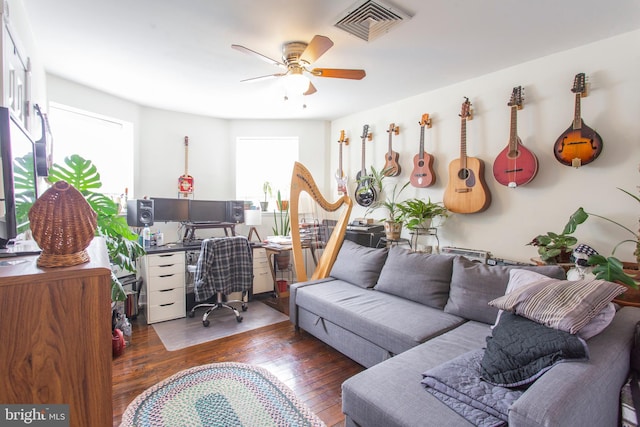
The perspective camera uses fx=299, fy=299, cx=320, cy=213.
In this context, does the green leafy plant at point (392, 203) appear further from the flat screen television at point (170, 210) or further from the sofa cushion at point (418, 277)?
the flat screen television at point (170, 210)

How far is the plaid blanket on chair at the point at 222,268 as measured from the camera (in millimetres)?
2912

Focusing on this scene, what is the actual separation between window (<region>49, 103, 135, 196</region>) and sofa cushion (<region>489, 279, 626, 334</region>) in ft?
13.2

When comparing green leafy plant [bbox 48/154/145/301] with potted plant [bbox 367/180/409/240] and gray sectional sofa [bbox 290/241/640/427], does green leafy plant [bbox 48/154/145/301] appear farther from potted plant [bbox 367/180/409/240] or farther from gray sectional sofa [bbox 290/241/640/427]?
potted plant [bbox 367/180/409/240]

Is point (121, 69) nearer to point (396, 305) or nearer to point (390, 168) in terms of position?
point (390, 168)

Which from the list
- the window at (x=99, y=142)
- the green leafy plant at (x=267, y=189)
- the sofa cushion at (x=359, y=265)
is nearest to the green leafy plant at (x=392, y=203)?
the sofa cushion at (x=359, y=265)

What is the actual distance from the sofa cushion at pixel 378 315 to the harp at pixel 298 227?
0.35m

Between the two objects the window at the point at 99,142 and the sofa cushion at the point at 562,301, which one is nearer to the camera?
the sofa cushion at the point at 562,301

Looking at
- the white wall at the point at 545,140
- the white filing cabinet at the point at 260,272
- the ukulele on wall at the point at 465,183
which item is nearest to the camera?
the white wall at the point at 545,140

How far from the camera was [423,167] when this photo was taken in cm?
335

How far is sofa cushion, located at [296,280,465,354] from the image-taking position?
6.07ft

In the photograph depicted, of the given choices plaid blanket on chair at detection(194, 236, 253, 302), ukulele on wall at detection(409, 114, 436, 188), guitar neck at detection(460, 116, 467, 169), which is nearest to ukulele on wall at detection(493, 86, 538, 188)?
guitar neck at detection(460, 116, 467, 169)

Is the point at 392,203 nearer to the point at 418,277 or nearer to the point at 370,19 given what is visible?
the point at 418,277

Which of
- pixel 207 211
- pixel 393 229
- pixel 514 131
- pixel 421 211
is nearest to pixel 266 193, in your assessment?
pixel 207 211

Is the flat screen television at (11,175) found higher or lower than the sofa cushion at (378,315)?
higher
